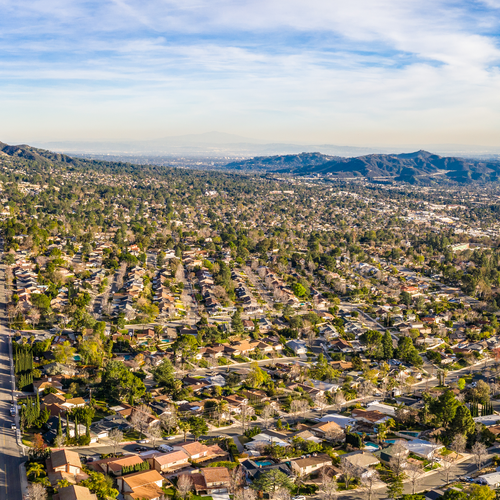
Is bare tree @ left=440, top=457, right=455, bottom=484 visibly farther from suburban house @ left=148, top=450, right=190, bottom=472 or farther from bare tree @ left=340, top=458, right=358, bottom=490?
suburban house @ left=148, top=450, right=190, bottom=472

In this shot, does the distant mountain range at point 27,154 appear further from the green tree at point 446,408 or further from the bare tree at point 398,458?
the bare tree at point 398,458

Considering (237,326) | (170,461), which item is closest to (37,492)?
(170,461)

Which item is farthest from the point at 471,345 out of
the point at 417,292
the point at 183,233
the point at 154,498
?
the point at 183,233

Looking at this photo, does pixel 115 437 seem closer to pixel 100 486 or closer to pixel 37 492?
pixel 100 486

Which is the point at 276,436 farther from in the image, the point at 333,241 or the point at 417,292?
the point at 333,241

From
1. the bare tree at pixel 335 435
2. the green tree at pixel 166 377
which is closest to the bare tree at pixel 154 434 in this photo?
the green tree at pixel 166 377
